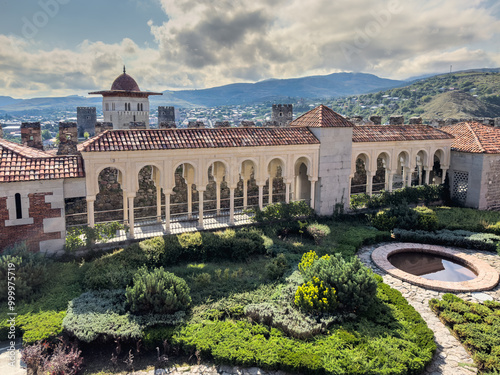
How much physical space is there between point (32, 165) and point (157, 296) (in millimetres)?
7239

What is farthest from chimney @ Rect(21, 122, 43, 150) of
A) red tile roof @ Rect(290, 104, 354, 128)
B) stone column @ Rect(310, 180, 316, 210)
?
stone column @ Rect(310, 180, 316, 210)

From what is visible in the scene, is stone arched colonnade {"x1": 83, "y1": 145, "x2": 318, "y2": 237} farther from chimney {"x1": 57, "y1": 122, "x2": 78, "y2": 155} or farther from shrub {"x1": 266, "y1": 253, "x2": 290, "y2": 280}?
shrub {"x1": 266, "y1": 253, "x2": 290, "y2": 280}

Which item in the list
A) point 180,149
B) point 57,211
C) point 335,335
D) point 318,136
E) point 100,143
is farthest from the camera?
point 318,136

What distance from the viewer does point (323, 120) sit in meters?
19.3

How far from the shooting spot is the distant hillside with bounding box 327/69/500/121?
7212 cm

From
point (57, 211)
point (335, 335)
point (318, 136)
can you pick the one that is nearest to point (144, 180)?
point (57, 211)

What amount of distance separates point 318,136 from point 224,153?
5445mm

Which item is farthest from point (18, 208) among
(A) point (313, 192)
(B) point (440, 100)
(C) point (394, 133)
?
(B) point (440, 100)

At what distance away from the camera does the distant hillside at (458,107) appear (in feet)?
229

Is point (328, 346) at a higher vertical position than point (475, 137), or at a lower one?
lower

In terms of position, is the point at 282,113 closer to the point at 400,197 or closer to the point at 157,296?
the point at 400,197

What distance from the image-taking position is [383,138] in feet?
71.1

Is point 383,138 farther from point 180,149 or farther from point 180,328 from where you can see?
point 180,328

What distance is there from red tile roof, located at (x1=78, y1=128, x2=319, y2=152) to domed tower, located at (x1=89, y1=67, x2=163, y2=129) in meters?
24.2
